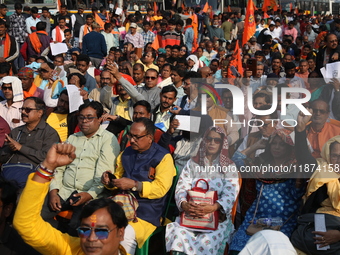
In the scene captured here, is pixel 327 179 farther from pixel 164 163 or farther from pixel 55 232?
pixel 55 232

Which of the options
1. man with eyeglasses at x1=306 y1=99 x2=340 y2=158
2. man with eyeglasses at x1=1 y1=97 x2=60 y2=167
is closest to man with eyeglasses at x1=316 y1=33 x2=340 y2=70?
man with eyeglasses at x1=306 y1=99 x2=340 y2=158

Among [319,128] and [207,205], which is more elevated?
[319,128]

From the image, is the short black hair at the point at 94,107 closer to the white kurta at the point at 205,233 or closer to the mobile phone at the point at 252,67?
the white kurta at the point at 205,233

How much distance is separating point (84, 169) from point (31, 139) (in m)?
0.87

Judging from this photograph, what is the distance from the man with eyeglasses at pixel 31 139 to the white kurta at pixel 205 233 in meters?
1.66

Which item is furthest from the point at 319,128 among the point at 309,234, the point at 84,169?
the point at 84,169

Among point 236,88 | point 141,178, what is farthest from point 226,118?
point 141,178

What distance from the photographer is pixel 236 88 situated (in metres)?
6.89

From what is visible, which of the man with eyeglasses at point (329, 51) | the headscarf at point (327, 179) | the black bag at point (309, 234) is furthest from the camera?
the man with eyeglasses at point (329, 51)

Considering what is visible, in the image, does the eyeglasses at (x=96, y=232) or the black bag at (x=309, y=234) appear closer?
the eyeglasses at (x=96, y=232)

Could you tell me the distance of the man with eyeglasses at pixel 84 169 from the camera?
4277 mm

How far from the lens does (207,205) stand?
12.7ft

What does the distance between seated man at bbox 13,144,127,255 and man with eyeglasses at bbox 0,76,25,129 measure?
3297 millimetres

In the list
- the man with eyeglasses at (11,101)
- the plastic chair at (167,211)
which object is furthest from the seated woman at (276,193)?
the man with eyeglasses at (11,101)
